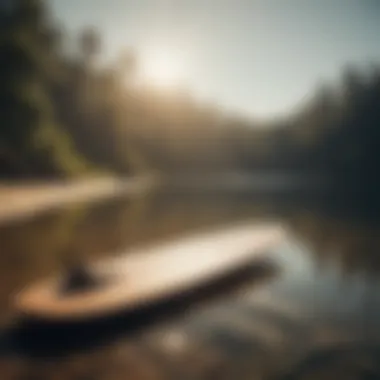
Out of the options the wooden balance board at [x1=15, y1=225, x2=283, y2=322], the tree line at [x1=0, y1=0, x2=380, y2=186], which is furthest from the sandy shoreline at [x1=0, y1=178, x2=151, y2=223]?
the wooden balance board at [x1=15, y1=225, x2=283, y2=322]

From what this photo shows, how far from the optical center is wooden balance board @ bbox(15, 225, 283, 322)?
2389 mm

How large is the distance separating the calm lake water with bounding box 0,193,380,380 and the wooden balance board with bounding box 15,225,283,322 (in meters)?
0.14

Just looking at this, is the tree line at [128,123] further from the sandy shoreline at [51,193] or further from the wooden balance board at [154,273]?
the wooden balance board at [154,273]

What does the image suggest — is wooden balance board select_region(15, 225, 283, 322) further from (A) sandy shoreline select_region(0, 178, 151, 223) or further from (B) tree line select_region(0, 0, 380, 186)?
(A) sandy shoreline select_region(0, 178, 151, 223)

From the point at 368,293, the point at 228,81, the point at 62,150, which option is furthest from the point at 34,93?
the point at 368,293

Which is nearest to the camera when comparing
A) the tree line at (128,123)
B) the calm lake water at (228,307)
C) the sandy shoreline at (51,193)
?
the calm lake water at (228,307)

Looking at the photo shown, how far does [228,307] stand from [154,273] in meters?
0.52

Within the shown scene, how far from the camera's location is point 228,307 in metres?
2.98

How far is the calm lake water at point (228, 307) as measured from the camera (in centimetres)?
229

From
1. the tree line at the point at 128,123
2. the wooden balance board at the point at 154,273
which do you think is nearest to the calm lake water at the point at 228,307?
the wooden balance board at the point at 154,273

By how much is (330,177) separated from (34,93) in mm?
3092

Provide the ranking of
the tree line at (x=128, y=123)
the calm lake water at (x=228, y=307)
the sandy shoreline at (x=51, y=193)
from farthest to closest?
the sandy shoreline at (x=51, y=193) → the tree line at (x=128, y=123) → the calm lake water at (x=228, y=307)

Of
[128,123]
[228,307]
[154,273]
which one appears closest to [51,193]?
[128,123]

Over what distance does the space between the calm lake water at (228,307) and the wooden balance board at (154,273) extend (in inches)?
5.4
